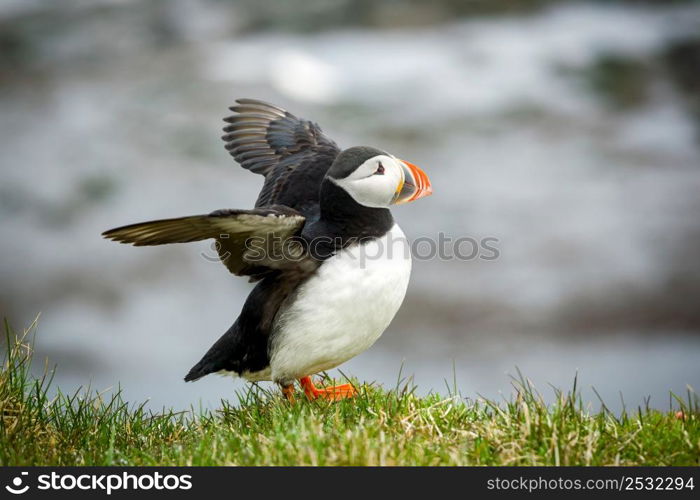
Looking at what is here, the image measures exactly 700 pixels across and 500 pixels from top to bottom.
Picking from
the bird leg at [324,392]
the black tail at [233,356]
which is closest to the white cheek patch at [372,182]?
the black tail at [233,356]

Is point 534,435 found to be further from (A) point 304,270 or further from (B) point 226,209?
(B) point 226,209

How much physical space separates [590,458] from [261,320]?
2.07 meters

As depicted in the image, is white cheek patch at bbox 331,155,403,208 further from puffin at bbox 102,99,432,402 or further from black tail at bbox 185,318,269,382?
black tail at bbox 185,318,269,382

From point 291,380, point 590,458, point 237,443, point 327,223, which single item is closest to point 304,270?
point 327,223

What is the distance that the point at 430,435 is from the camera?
13.7 ft

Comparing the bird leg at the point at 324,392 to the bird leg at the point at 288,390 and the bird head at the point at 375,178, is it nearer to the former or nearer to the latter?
the bird leg at the point at 288,390

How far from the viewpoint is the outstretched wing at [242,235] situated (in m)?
4.06

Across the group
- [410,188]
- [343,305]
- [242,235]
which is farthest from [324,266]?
[410,188]

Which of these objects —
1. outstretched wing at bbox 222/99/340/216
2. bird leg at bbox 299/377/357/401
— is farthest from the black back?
bird leg at bbox 299/377/357/401

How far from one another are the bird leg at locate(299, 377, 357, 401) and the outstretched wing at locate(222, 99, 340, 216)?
49.6 inches

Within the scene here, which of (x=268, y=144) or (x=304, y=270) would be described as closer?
(x=304, y=270)

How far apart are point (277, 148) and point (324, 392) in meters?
2.00

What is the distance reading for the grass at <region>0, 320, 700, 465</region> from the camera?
3803mm
